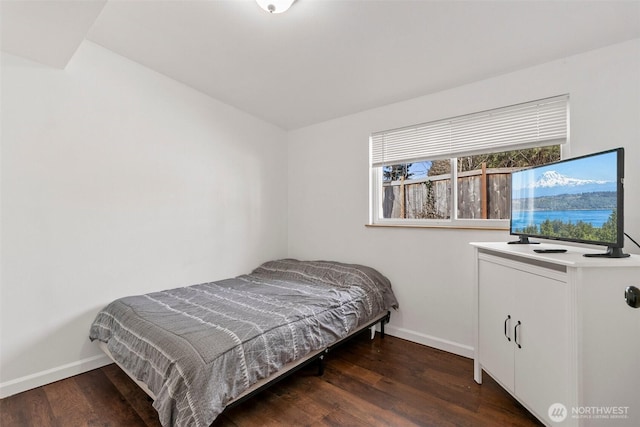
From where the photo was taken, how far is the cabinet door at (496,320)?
1659 millimetres

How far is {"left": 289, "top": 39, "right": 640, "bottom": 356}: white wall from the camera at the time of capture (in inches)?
71.3

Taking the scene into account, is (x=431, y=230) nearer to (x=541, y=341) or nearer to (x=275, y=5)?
(x=541, y=341)

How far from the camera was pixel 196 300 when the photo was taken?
2.21 m

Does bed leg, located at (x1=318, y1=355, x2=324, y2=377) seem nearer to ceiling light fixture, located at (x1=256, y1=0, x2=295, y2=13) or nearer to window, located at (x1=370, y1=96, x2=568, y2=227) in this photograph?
window, located at (x1=370, y1=96, x2=568, y2=227)

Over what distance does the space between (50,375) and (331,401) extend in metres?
1.94

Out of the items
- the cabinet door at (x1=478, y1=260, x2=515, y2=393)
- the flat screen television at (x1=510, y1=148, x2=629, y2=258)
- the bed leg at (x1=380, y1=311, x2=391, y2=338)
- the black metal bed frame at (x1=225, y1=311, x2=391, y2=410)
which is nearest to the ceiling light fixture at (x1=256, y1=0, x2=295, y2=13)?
the flat screen television at (x1=510, y1=148, x2=629, y2=258)

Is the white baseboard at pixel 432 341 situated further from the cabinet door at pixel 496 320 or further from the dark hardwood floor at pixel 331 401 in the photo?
the cabinet door at pixel 496 320

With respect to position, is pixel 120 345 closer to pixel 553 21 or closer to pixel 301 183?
pixel 301 183

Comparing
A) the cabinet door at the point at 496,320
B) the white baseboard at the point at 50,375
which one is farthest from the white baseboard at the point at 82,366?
the cabinet door at the point at 496,320

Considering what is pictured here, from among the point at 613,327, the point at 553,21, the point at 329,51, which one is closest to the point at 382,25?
the point at 329,51

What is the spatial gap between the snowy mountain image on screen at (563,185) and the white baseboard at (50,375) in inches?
128

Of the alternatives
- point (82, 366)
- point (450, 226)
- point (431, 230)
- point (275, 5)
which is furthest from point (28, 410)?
point (450, 226)

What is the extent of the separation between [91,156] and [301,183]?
207 cm

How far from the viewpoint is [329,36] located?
192 centimetres
